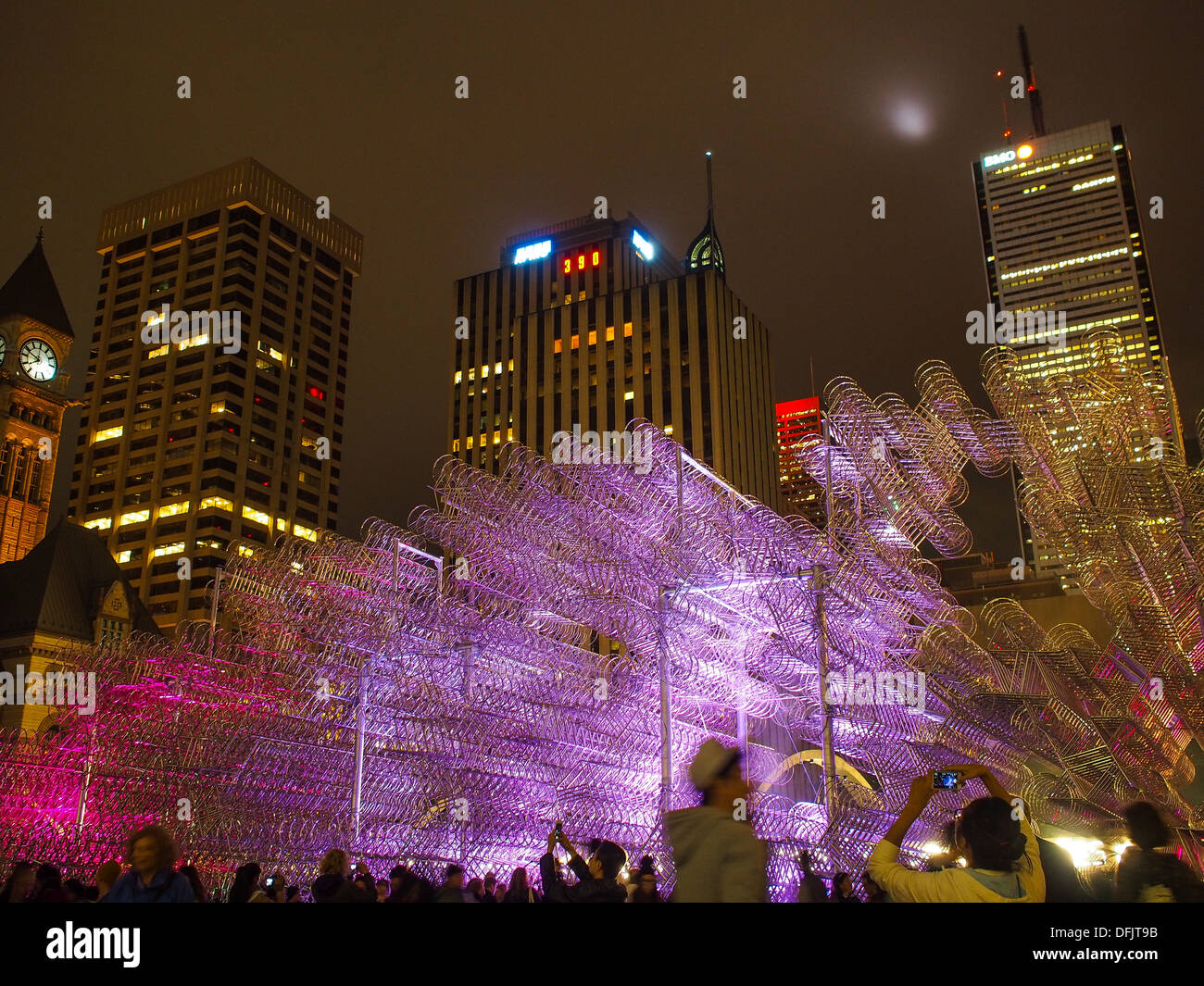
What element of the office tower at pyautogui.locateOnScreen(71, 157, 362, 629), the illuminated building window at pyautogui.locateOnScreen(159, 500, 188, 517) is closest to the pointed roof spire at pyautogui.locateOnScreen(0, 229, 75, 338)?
the office tower at pyautogui.locateOnScreen(71, 157, 362, 629)

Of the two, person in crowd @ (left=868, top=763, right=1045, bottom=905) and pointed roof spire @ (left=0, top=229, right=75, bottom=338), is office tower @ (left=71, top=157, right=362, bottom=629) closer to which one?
pointed roof spire @ (left=0, top=229, right=75, bottom=338)

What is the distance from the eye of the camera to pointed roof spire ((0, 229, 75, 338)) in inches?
3061

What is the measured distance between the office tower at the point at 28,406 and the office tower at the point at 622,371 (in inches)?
1155

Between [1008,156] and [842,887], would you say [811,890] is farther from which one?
[1008,156]

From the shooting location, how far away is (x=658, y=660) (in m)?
17.6

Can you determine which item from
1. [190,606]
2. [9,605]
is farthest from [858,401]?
[190,606]

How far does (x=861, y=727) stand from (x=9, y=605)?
54.8 meters

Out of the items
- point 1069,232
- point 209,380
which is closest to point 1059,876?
point 209,380

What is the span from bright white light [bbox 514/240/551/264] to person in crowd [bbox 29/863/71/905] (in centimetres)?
9584

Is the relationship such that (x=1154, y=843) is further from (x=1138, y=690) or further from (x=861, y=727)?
(x=1138, y=690)

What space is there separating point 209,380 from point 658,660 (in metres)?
105

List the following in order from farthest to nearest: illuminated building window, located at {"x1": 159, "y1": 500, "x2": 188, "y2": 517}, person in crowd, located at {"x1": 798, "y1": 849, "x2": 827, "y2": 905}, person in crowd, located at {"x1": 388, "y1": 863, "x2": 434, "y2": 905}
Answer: illuminated building window, located at {"x1": 159, "y1": 500, "x2": 188, "y2": 517}
person in crowd, located at {"x1": 798, "y1": 849, "x2": 827, "y2": 905}
person in crowd, located at {"x1": 388, "y1": 863, "x2": 434, "y2": 905}

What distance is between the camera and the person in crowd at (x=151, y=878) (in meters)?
5.21
